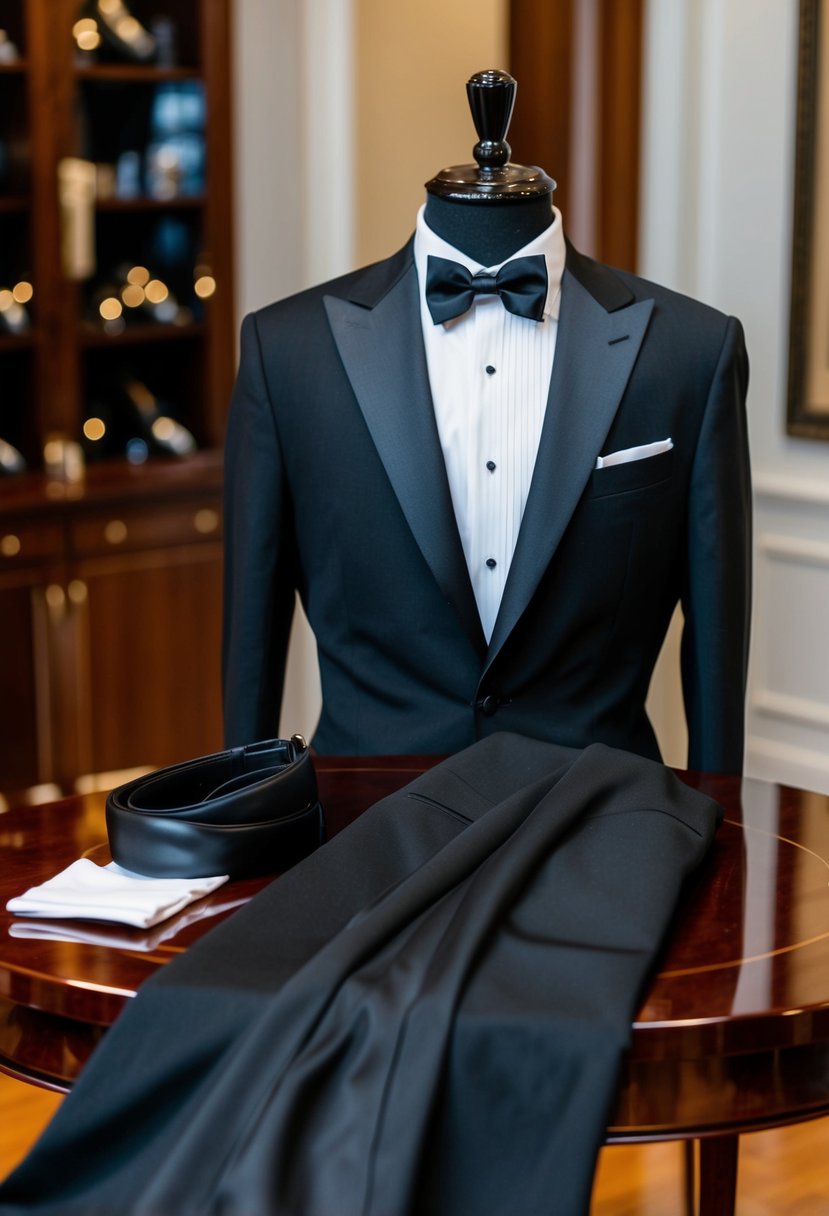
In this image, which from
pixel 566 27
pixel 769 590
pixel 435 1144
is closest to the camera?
pixel 435 1144

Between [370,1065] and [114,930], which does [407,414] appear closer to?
[114,930]

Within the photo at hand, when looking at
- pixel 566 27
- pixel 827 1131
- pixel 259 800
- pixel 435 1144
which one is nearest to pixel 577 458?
pixel 259 800

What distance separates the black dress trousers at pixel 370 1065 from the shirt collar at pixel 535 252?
0.83 meters

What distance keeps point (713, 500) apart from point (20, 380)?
2.49 metres

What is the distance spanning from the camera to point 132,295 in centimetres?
405

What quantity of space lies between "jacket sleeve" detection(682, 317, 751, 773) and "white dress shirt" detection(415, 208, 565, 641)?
202 mm

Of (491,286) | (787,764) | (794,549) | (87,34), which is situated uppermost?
(87,34)

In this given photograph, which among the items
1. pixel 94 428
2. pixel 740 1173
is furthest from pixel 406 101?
pixel 740 1173

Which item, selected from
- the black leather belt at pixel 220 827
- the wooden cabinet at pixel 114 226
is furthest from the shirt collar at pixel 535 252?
the wooden cabinet at pixel 114 226

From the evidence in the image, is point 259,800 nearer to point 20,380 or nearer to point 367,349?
point 367,349

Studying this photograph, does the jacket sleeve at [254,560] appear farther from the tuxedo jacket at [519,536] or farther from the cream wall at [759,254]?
the cream wall at [759,254]

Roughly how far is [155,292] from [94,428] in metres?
0.39

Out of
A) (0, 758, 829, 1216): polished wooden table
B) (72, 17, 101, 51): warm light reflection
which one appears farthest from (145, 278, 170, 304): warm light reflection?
(0, 758, 829, 1216): polished wooden table

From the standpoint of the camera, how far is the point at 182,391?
423 centimetres
